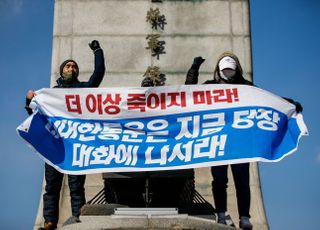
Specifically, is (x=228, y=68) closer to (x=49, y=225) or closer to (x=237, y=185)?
(x=237, y=185)

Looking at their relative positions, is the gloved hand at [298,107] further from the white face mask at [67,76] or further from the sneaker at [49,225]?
the sneaker at [49,225]

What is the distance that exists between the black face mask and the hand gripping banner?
13 cm

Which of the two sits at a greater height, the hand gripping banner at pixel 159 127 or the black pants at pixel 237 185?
the hand gripping banner at pixel 159 127

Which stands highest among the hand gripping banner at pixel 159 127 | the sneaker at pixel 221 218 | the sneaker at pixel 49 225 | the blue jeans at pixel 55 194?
the hand gripping banner at pixel 159 127

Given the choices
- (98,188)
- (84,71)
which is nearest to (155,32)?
(84,71)

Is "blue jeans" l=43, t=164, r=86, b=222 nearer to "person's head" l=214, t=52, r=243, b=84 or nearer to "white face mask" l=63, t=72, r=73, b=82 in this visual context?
"white face mask" l=63, t=72, r=73, b=82

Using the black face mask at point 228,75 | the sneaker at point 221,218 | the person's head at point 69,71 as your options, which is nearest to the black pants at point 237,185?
the sneaker at point 221,218

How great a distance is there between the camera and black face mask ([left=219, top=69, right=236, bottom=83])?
20.9 ft

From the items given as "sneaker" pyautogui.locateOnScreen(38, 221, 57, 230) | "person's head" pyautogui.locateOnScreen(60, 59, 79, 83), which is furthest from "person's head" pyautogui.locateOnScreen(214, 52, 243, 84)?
"sneaker" pyautogui.locateOnScreen(38, 221, 57, 230)

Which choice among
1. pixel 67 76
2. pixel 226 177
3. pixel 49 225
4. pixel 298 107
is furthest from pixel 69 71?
pixel 298 107

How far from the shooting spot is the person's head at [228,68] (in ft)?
20.6

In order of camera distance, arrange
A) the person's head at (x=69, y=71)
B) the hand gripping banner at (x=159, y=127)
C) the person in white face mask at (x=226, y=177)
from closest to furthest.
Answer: the person in white face mask at (x=226, y=177)
the hand gripping banner at (x=159, y=127)
the person's head at (x=69, y=71)

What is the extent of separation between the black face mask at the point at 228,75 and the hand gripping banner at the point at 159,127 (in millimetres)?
130

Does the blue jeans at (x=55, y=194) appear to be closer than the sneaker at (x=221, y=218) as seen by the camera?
No
